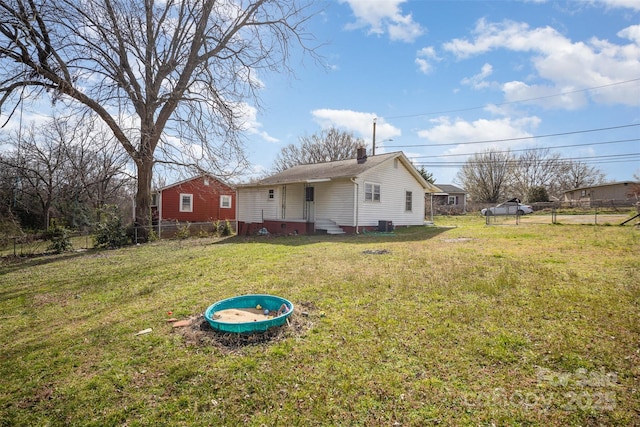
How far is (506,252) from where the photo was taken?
812cm

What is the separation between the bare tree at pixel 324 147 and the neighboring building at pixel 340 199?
67.2 feet

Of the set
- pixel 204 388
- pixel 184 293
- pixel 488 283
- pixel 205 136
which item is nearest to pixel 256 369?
pixel 204 388

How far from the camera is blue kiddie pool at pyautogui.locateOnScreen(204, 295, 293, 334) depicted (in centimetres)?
371

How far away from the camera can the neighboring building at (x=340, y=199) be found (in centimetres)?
1500

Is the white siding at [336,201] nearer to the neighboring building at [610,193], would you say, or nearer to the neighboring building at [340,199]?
the neighboring building at [340,199]

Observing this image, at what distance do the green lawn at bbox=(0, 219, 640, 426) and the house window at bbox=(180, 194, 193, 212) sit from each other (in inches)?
700

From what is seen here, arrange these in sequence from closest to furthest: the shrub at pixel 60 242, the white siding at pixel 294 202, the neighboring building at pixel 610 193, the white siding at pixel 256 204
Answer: the shrub at pixel 60 242 < the white siding at pixel 294 202 < the white siding at pixel 256 204 < the neighboring building at pixel 610 193

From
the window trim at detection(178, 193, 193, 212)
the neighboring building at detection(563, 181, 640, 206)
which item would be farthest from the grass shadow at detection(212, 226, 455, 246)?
the neighboring building at detection(563, 181, 640, 206)

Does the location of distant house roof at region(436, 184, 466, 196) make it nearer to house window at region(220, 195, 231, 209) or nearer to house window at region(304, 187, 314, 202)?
house window at region(220, 195, 231, 209)

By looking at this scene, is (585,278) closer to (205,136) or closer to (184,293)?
(184,293)

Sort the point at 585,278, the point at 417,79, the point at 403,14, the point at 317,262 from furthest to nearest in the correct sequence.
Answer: the point at 417,79, the point at 403,14, the point at 317,262, the point at 585,278

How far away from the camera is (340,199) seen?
15.2m

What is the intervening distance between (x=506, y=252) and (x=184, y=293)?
25.2 feet

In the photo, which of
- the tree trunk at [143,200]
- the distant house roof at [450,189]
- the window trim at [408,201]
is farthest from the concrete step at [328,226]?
the distant house roof at [450,189]
